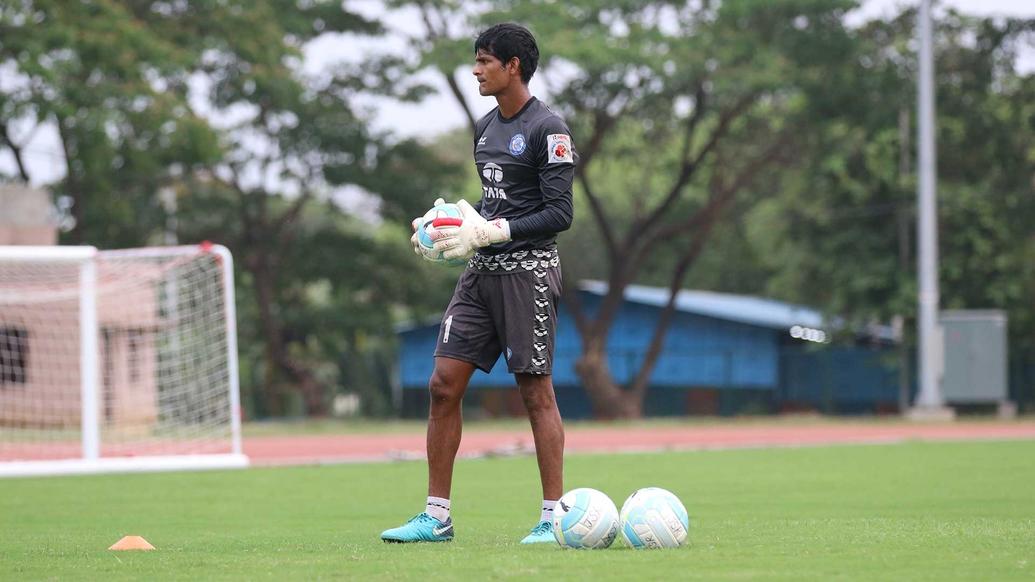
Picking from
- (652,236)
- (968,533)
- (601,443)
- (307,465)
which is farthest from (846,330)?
(968,533)

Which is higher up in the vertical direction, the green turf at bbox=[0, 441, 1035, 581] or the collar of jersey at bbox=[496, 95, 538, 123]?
the collar of jersey at bbox=[496, 95, 538, 123]

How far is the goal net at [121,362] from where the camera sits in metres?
20.2

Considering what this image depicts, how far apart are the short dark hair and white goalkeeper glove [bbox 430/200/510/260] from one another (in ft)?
2.40

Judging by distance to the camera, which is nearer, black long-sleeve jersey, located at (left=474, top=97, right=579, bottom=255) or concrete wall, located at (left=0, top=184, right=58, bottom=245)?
black long-sleeve jersey, located at (left=474, top=97, right=579, bottom=255)

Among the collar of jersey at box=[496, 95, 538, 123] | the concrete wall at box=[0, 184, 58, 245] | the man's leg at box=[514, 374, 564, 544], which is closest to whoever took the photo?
the man's leg at box=[514, 374, 564, 544]

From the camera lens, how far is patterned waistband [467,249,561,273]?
23.4ft

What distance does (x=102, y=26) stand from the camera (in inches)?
1123

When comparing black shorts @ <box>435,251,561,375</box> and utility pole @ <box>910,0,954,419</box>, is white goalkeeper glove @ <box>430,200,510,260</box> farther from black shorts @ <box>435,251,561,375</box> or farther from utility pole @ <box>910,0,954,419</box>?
utility pole @ <box>910,0,954,419</box>

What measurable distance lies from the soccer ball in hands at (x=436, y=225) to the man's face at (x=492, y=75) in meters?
0.56

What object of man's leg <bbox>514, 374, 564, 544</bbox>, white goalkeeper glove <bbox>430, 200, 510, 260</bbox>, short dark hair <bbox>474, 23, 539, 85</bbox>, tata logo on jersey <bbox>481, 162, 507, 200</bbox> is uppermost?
short dark hair <bbox>474, 23, 539, 85</bbox>

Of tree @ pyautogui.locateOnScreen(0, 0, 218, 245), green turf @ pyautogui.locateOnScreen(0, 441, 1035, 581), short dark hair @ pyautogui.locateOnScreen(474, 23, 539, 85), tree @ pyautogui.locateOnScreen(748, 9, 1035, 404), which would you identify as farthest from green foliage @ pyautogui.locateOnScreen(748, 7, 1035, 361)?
Result: short dark hair @ pyautogui.locateOnScreen(474, 23, 539, 85)

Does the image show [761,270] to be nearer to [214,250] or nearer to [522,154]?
[214,250]

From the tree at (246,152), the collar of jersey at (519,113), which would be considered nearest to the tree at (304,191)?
the tree at (246,152)

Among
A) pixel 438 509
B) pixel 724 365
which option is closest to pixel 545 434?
pixel 438 509
